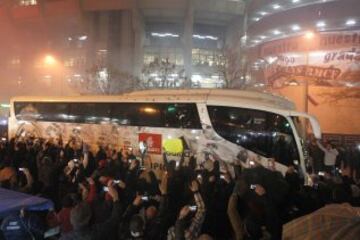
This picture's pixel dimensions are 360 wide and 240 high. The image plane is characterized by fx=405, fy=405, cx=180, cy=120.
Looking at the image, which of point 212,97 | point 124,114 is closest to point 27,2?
point 124,114

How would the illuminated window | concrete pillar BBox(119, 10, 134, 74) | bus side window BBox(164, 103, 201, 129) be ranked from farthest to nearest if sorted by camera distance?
the illuminated window
concrete pillar BBox(119, 10, 134, 74)
bus side window BBox(164, 103, 201, 129)

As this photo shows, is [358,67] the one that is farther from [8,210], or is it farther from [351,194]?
[8,210]

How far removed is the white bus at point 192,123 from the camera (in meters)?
10.7

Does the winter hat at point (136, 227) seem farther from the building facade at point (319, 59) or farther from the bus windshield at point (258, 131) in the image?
the building facade at point (319, 59)

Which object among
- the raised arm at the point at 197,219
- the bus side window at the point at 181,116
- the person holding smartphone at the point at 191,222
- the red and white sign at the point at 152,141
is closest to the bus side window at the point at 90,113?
the red and white sign at the point at 152,141

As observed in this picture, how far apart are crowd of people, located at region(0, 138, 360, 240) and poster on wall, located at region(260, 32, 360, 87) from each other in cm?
1510

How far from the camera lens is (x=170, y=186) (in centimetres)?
713

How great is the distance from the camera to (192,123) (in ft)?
40.4

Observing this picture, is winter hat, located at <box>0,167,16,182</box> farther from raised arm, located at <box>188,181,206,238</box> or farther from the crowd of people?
raised arm, located at <box>188,181,206,238</box>

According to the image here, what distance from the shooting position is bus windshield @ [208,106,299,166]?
10539mm

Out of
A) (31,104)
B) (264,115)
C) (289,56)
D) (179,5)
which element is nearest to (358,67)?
(289,56)

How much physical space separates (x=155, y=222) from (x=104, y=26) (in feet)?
150

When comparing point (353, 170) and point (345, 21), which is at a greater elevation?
point (345, 21)

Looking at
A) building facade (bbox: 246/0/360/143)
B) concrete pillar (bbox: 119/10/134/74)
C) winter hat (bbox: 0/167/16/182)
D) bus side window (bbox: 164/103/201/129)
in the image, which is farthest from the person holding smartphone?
concrete pillar (bbox: 119/10/134/74)
